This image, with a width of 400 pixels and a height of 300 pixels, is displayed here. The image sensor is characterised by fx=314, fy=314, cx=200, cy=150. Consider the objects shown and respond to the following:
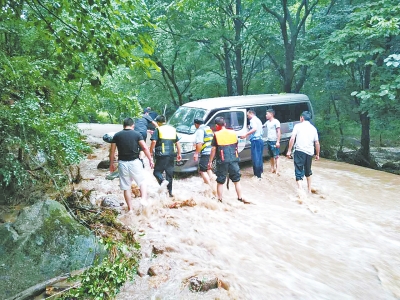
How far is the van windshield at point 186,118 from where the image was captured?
8.91m

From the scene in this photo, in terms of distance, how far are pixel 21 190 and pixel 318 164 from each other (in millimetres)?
9441

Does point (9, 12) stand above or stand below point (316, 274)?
above

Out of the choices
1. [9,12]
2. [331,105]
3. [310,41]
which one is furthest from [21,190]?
[331,105]

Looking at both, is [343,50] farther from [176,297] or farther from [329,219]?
[176,297]

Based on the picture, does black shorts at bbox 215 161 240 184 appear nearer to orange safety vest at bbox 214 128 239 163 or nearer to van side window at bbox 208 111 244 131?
orange safety vest at bbox 214 128 239 163

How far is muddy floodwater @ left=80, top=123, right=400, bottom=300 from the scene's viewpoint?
3994 millimetres

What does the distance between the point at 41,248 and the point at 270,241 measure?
348 centimetres

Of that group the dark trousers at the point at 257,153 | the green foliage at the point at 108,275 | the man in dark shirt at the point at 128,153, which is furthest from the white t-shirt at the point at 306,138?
the green foliage at the point at 108,275

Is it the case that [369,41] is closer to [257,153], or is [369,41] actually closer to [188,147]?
[257,153]

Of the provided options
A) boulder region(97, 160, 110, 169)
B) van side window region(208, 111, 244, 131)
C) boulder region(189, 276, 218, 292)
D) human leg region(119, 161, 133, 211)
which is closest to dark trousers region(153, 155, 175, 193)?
human leg region(119, 161, 133, 211)

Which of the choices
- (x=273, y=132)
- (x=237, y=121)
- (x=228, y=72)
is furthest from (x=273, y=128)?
(x=228, y=72)

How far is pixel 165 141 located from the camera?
6.80 metres

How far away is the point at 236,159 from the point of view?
6.80 metres

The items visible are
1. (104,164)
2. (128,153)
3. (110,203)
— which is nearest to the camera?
(128,153)
